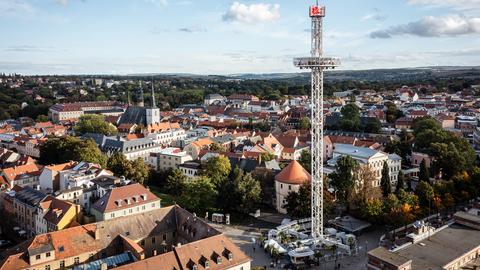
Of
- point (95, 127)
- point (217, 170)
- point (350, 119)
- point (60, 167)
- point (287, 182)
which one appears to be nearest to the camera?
point (287, 182)

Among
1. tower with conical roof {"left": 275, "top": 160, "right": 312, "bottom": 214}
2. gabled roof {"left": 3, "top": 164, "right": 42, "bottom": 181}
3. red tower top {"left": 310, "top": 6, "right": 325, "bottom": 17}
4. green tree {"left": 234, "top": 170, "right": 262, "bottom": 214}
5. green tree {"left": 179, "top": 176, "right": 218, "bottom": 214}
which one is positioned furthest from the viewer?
gabled roof {"left": 3, "top": 164, "right": 42, "bottom": 181}

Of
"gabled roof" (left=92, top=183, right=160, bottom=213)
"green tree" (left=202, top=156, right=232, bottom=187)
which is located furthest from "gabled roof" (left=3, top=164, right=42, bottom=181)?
"green tree" (left=202, top=156, right=232, bottom=187)

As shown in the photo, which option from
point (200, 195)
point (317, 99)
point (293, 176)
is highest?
point (317, 99)

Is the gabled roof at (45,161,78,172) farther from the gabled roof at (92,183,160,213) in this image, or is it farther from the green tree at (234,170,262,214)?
the green tree at (234,170,262,214)

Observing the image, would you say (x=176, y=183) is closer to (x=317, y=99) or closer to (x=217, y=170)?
(x=217, y=170)

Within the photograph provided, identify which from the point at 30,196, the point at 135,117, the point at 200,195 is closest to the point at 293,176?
the point at 200,195

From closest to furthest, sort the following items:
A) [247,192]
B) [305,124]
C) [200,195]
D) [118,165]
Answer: [247,192], [200,195], [118,165], [305,124]

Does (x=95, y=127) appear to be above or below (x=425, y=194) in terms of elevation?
above
